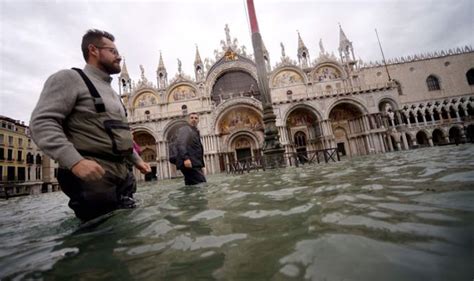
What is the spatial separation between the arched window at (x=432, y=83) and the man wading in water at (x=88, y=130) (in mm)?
37979

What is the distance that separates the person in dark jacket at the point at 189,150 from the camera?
4.51 m

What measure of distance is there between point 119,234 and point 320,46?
2760cm

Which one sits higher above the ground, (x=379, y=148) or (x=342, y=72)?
(x=342, y=72)

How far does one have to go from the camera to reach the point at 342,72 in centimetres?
2317

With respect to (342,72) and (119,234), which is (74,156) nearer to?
(119,234)

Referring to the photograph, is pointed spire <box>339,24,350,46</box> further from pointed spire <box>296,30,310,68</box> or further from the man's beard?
the man's beard

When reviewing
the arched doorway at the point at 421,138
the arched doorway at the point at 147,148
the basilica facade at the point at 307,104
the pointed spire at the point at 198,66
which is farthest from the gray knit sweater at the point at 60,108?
the arched doorway at the point at 421,138

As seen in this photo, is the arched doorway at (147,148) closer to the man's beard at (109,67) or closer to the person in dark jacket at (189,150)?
the person in dark jacket at (189,150)

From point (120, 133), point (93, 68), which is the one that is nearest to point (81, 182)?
point (120, 133)

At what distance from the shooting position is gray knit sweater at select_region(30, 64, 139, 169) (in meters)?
1.67

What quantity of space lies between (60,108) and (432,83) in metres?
39.2

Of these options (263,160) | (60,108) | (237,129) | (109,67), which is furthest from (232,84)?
(60,108)

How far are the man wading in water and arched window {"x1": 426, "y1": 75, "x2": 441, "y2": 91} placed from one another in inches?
1495

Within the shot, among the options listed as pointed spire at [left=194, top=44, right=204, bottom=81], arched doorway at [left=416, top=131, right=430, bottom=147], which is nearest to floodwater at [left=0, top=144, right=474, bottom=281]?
pointed spire at [left=194, top=44, right=204, bottom=81]
